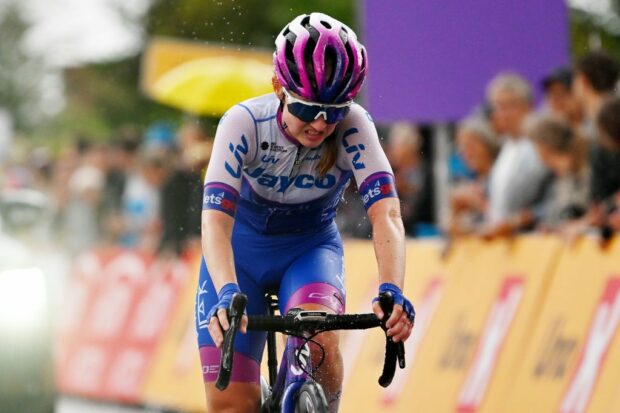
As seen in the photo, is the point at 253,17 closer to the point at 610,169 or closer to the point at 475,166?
the point at 475,166

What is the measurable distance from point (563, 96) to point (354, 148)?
4566 millimetres

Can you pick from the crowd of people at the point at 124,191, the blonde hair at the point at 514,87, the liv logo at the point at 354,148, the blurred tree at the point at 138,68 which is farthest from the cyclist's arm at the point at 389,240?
the blurred tree at the point at 138,68

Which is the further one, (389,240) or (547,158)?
(547,158)

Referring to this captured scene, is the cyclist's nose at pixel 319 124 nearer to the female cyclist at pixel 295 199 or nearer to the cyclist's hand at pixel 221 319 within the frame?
the female cyclist at pixel 295 199

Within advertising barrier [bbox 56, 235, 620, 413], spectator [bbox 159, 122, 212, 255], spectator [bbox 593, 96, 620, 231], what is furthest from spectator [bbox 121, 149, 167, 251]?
spectator [bbox 593, 96, 620, 231]

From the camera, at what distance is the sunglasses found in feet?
19.0

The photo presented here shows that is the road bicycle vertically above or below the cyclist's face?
below

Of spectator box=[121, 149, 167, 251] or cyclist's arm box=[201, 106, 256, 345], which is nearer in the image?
cyclist's arm box=[201, 106, 256, 345]

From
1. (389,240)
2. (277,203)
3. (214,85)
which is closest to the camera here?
(389,240)

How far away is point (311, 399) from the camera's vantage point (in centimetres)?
564

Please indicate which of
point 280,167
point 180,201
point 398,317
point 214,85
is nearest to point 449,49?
point 180,201

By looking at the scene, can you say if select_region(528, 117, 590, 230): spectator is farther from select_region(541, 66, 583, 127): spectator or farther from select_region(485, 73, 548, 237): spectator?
select_region(541, 66, 583, 127): spectator

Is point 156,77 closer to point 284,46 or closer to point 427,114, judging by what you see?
point 427,114

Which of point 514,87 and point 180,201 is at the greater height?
point 514,87
